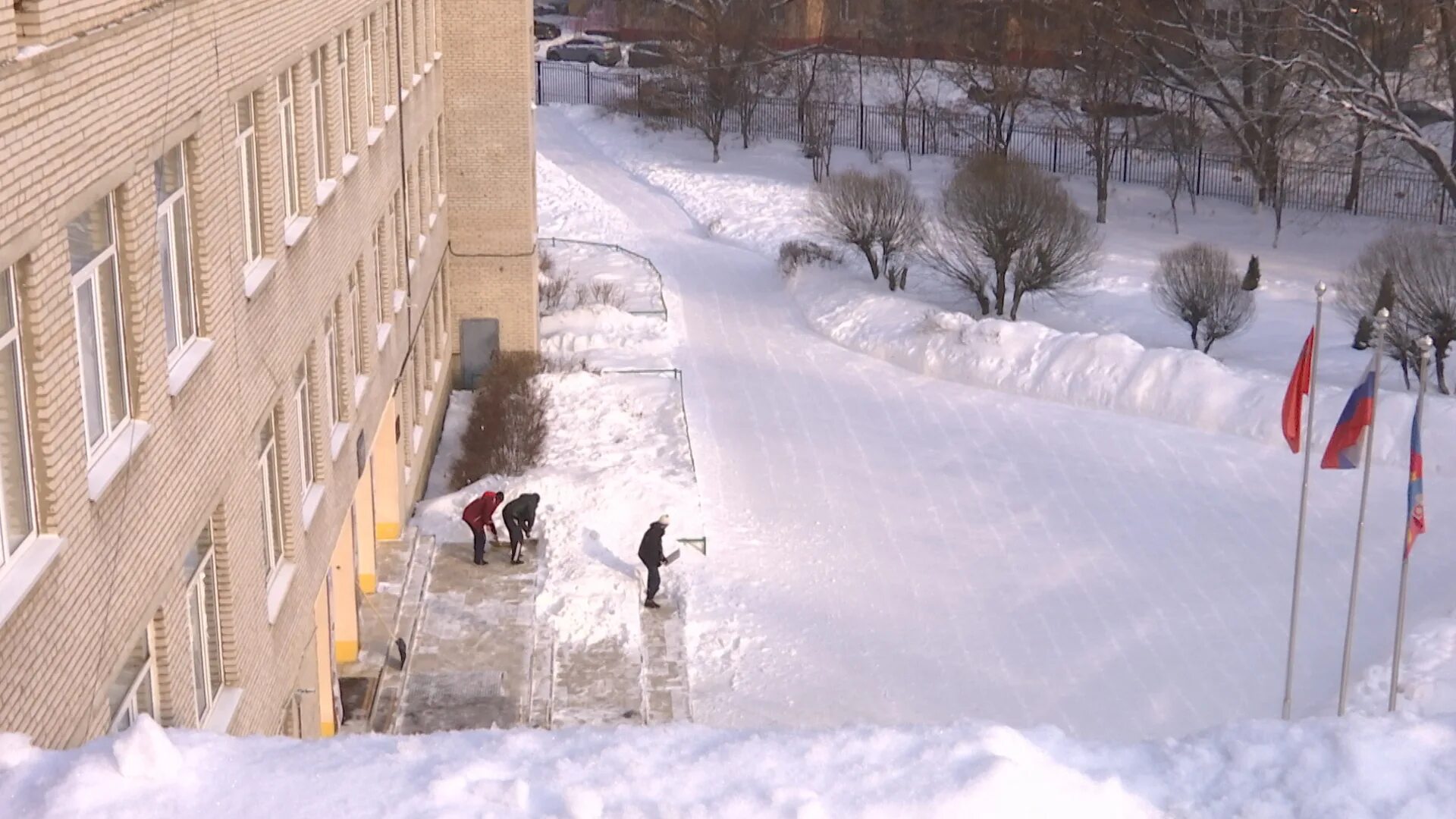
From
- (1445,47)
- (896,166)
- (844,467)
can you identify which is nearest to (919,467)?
(844,467)

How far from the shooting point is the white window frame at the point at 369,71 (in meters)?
14.9

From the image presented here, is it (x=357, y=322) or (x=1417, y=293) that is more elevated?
(x=357, y=322)

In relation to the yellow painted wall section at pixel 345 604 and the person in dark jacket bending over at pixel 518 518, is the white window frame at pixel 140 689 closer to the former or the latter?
the yellow painted wall section at pixel 345 604

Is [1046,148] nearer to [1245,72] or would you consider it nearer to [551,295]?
[1245,72]

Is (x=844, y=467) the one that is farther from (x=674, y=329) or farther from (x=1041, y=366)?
(x=674, y=329)

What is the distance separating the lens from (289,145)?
37.4 ft

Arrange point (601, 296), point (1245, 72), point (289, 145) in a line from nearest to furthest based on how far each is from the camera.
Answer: point (289, 145), point (601, 296), point (1245, 72)

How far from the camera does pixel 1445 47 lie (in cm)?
3084

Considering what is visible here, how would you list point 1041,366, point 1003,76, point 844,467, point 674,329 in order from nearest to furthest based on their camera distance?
point 844,467, point 1041,366, point 674,329, point 1003,76

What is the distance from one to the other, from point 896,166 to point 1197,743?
33734 millimetres

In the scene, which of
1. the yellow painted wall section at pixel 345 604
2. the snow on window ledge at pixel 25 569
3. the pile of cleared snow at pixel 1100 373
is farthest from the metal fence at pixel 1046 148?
the snow on window ledge at pixel 25 569

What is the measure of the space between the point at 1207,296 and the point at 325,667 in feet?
51.1

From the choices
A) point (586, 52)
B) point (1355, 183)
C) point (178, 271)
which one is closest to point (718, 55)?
point (586, 52)

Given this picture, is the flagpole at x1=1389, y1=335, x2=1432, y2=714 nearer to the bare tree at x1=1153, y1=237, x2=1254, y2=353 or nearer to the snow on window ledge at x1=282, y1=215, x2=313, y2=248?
the snow on window ledge at x1=282, y1=215, x2=313, y2=248
